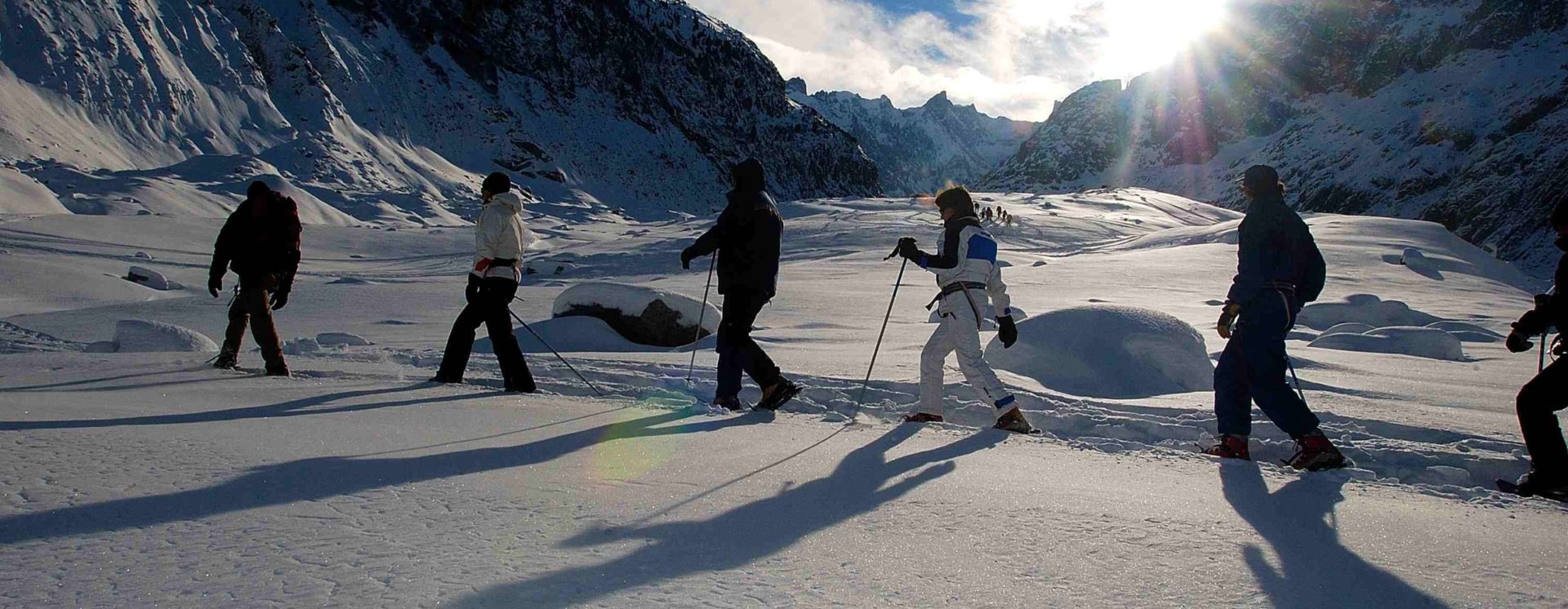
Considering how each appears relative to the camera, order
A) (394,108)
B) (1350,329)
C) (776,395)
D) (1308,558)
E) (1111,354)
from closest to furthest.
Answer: (1308,558) < (776,395) < (1111,354) < (1350,329) < (394,108)

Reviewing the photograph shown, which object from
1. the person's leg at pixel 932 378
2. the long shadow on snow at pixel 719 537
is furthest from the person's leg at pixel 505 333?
the long shadow on snow at pixel 719 537

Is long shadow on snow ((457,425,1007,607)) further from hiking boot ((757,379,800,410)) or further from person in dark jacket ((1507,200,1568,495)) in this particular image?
person in dark jacket ((1507,200,1568,495))

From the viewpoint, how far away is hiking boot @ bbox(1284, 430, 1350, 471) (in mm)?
4285

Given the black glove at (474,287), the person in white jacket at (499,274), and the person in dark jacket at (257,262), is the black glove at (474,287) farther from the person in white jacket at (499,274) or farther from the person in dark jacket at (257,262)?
the person in dark jacket at (257,262)

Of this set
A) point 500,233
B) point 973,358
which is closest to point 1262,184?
point 973,358

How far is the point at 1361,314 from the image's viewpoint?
13445mm

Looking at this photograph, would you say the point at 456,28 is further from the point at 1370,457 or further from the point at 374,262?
the point at 1370,457

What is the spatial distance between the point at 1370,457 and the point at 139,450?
5.56 m

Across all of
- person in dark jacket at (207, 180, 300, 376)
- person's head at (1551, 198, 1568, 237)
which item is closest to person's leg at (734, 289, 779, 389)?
person in dark jacket at (207, 180, 300, 376)

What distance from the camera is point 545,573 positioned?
2195mm

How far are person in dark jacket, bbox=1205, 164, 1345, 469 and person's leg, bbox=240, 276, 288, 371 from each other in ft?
19.6

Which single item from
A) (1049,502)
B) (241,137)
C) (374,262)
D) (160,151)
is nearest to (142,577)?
(1049,502)

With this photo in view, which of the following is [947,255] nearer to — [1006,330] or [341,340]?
[1006,330]

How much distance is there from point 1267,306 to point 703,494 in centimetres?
310
